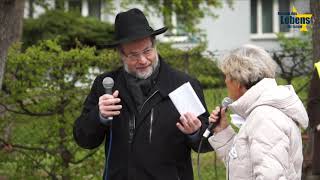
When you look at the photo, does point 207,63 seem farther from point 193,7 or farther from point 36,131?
point 193,7

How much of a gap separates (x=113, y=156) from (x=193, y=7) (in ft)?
32.2

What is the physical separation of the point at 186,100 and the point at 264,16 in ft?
64.6

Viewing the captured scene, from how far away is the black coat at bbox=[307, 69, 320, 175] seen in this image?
469 centimetres

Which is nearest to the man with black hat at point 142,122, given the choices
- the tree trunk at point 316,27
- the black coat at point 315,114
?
the black coat at point 315,114

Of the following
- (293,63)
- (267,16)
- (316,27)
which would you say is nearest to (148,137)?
(316,27)

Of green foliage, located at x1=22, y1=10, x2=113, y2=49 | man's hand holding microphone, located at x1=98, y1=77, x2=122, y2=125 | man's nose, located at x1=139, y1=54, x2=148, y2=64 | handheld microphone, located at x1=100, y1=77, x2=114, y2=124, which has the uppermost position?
green foliage, located at x1=22, y1=10, x2=113, y2=49

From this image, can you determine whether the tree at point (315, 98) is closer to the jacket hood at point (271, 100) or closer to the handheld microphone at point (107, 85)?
the jacket hood at point (271, 100)

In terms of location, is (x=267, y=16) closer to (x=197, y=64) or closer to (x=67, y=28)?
(x=67, y=28)

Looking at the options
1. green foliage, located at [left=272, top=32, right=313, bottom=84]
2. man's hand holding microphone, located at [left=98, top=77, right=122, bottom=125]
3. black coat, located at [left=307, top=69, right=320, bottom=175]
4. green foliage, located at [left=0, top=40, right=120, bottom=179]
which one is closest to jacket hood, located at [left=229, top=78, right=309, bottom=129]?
man's hand holding microphone, located at [left=98, top=77, right=122, bottom=125]

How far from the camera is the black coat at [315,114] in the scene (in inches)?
185

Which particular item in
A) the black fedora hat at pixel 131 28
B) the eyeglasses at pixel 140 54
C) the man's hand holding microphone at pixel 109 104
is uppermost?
the black fedora hat at pixel 131 28

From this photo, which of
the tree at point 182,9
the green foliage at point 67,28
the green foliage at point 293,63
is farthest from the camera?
the green foliage at point 67,28

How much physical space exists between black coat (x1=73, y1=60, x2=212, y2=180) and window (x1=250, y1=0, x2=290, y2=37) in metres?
19.2

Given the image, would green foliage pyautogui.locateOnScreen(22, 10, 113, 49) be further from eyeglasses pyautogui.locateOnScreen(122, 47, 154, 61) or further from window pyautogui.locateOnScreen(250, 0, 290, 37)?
eyeglasses pyautogui.locateOnScreen(122, 47, 154, 61)
